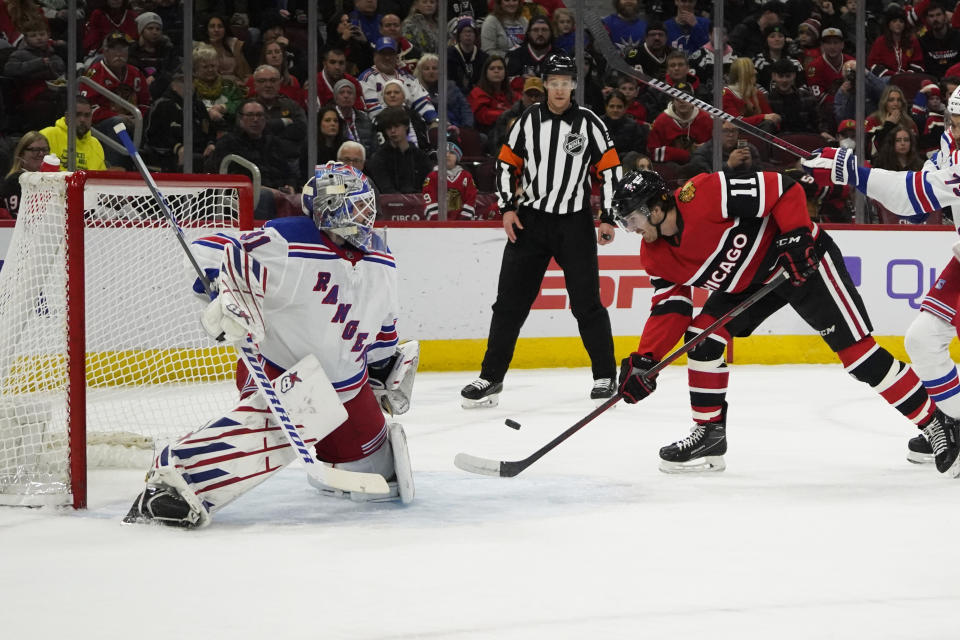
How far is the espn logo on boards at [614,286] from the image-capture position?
6332mm

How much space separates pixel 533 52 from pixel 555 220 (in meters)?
1.95

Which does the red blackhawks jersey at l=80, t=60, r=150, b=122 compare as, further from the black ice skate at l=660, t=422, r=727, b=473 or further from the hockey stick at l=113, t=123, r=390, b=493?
the black ice skate at l=660, t=422, r=727, b=473

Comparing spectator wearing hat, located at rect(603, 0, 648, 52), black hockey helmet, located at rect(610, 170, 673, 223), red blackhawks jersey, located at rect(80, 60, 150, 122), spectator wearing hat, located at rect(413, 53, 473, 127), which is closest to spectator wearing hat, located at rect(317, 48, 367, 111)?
spectator wearing hat, located at rect(413, 53, 473, 127)

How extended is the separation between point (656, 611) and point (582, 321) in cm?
298

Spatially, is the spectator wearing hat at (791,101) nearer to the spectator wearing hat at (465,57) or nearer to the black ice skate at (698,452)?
the spectator wearing hat at (465,57)

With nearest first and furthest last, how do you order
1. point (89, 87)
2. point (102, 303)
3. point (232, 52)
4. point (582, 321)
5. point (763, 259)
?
point (763, 259) → point (102, 303) → point (582, 321) → point (89, 87) → point (232, 52)

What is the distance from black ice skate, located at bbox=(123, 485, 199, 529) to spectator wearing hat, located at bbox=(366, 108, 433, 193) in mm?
3420

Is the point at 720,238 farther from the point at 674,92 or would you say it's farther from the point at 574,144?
the point at 574,144

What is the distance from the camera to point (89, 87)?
5.83m

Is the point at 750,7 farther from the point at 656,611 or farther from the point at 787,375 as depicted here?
the point at 656,611

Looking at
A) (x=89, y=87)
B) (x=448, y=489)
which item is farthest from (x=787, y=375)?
(x=89, y=87)

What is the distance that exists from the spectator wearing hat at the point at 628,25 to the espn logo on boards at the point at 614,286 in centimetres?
158

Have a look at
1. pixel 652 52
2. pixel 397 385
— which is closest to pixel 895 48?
pixel 652 52

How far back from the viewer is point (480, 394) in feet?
16.8
